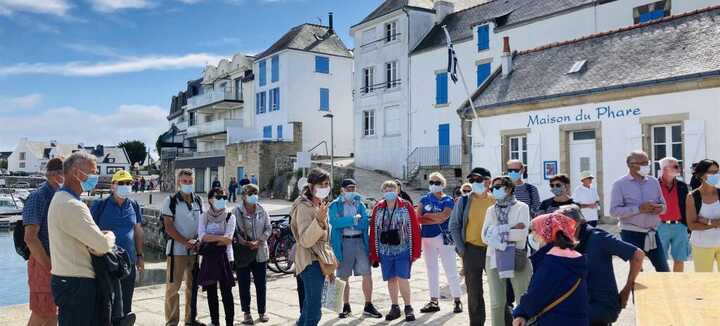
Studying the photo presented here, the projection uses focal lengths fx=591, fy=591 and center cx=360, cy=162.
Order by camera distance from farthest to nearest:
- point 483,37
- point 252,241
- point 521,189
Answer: point 483,37 < point 521,189 < point 252,241

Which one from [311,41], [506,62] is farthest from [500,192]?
[311,41]

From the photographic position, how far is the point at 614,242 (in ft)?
13.6

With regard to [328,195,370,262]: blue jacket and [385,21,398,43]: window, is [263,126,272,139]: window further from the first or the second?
[328,195,370,262]: blue jacket

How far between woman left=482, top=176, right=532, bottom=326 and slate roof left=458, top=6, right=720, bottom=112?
11.4 m

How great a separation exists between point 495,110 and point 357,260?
13.4 metres

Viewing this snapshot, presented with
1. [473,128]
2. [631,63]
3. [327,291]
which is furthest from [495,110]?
[327,291]

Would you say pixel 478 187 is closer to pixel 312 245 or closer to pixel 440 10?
pixel 312 245

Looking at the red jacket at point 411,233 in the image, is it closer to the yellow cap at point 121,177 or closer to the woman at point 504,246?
the woman at point 504,246

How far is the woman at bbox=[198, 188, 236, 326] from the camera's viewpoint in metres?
6.84

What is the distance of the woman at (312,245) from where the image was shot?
5.58 m

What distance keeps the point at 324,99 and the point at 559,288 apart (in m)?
37.1

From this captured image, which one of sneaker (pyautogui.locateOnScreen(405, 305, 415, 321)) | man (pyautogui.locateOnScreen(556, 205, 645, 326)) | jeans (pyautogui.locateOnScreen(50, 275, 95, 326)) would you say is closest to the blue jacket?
sneaker (pyautogui.locateOnScreen(405, 305, 415, 321))

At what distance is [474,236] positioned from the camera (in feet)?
20.9

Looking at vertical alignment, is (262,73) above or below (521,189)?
above
